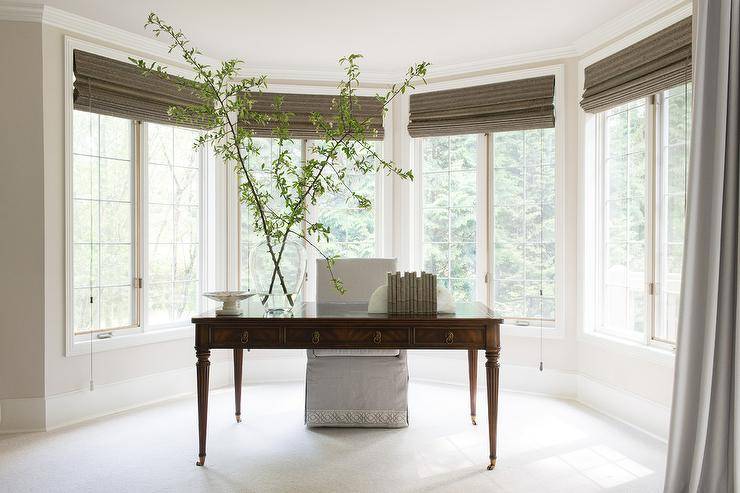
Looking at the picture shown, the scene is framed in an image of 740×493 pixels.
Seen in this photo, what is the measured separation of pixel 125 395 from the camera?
408 centimetres

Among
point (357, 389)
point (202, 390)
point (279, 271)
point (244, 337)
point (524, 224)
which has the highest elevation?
point (524, 224)

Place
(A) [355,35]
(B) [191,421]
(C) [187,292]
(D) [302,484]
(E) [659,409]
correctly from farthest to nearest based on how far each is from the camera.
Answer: (C) [187,292] < (A) [355,35] < (B) [191,421] < (E) [659,409] < (D) [302,484]

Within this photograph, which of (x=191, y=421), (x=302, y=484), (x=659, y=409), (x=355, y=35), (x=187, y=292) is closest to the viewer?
(x=302, y=484)

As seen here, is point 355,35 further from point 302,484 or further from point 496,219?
point 302,484

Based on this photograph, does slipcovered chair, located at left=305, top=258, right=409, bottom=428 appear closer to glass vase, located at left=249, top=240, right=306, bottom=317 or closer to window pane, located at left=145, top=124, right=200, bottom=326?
glass vase, located at left=249, top=240, right=306, bottom=317

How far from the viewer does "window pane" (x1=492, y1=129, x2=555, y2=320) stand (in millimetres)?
4496

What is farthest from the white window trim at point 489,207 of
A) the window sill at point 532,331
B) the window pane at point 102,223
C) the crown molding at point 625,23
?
the window pane at point 102,223

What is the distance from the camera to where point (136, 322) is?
4301 mm

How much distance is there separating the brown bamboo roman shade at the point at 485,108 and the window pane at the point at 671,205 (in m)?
0.96

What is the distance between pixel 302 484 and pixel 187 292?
228 centimetres

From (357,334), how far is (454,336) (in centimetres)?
47

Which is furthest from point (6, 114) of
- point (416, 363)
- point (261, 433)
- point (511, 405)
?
point (511, 405)

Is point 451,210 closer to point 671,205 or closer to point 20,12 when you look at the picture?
point 671,205

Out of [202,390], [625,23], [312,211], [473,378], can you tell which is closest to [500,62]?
[625,23]
